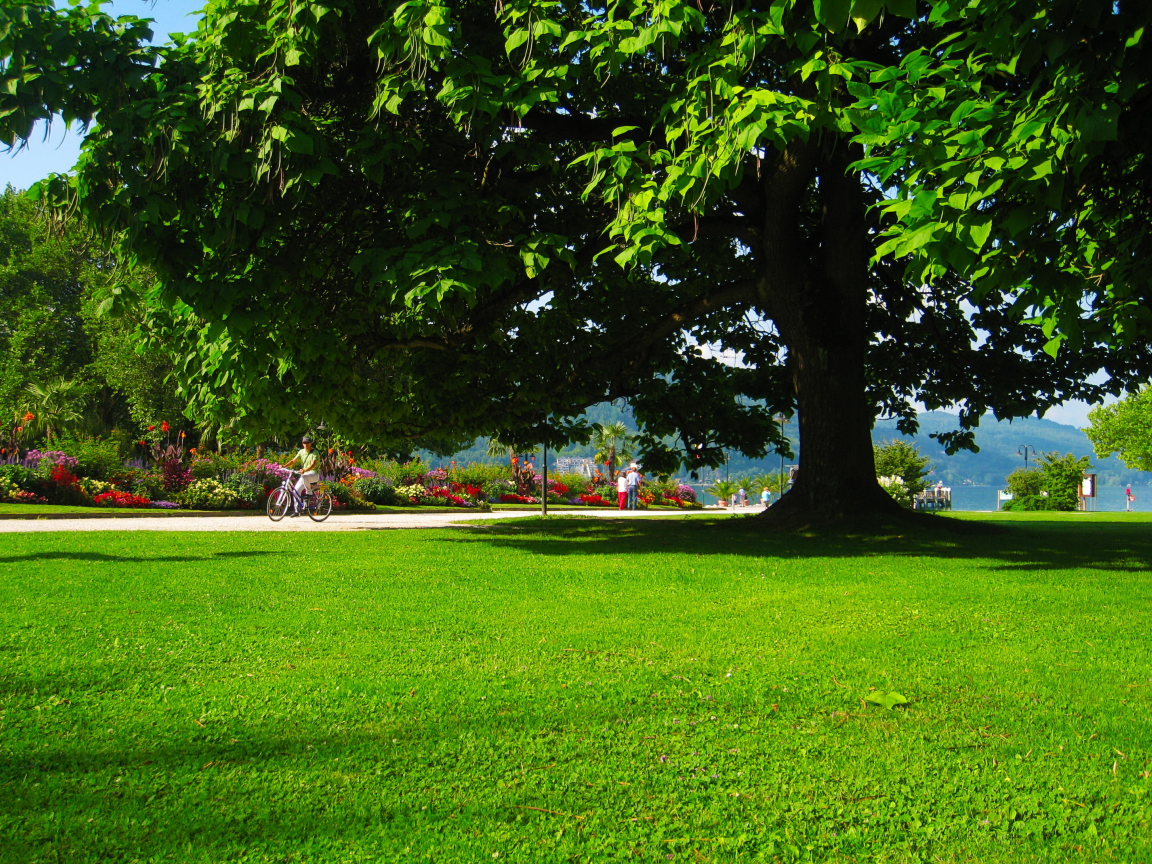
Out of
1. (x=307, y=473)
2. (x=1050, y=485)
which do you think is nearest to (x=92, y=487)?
(x=307, y=473)

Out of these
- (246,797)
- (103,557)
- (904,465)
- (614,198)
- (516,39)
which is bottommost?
(246,797)

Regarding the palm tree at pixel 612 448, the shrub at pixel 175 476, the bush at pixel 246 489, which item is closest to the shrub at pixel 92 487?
the shrub at pixel 175 476

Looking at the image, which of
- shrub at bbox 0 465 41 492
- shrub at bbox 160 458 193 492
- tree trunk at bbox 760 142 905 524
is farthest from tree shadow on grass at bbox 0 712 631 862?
shrub at bbox 160 458 193 492

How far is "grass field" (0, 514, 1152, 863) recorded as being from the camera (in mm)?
2879

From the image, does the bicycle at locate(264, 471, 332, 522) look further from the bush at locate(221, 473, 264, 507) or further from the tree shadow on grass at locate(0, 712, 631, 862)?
the tree shadow on grass at locate(0, 712, 631, 862)

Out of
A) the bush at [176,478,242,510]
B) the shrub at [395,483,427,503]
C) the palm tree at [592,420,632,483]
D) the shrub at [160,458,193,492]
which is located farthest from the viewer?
the palm tree at [592,420,632,483]

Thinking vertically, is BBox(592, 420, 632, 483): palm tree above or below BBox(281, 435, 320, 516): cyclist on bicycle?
above

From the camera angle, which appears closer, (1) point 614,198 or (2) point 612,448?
(1) point 614,198

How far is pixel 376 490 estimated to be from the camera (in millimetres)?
31016

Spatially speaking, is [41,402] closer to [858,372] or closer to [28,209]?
[28,209]

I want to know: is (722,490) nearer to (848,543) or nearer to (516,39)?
(848,543)

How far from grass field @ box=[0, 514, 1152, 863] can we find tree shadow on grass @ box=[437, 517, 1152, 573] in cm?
235

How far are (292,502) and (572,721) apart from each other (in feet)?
58.9

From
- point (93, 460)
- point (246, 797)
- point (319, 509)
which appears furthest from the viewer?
point (93, 460)
